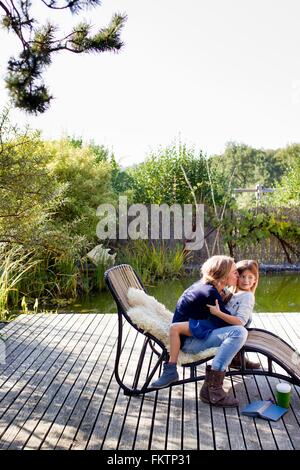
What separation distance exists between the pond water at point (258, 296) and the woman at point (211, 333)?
4.12m

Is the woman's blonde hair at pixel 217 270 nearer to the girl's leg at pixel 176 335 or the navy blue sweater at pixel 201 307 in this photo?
the navy blue sweater at pixel 201 307

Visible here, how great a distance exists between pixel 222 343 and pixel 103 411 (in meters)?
0.80

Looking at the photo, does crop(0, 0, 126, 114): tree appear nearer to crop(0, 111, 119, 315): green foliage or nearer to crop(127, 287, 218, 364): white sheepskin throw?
crop(0, 111, 119, 315): green foliage

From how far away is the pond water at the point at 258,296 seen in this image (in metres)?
7.57

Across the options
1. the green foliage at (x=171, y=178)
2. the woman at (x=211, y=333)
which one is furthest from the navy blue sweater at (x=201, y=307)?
the green foliage at (x=171, y=178)

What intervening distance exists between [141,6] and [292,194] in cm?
626

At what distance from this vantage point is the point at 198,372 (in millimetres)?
3910

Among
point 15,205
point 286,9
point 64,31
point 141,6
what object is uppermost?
point 286,9

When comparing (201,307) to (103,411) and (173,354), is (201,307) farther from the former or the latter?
(103,411)

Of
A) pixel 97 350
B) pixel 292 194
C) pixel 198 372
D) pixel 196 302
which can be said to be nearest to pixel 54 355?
pixel 97 350

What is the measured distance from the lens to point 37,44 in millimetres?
4434

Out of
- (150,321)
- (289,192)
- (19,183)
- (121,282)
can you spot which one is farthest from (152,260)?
(150,321)

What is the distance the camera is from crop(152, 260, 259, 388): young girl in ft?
10.8
